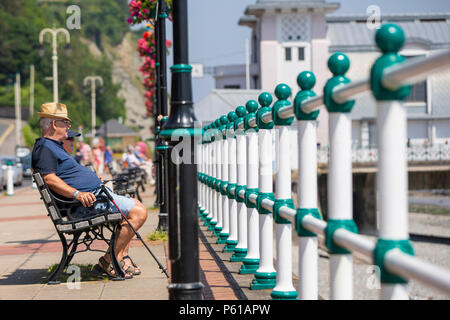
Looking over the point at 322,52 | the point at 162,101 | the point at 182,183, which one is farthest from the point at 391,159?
the point at 322,52

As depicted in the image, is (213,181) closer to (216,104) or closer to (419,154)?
(216,104)

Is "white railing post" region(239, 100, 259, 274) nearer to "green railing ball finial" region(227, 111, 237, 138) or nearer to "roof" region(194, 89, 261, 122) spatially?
"green railing ball finial" region(227, 111, 237, 138)

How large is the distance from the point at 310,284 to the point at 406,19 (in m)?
74.4

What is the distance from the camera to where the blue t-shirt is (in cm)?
671

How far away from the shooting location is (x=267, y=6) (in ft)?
214

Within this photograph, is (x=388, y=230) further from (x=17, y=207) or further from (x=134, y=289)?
(x=17, y=207)

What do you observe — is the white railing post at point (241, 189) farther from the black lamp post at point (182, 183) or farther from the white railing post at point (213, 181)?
the black lamp post at point (182, 183)

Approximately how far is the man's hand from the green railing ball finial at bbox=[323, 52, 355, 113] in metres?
3.41

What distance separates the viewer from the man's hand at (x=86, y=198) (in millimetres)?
6613


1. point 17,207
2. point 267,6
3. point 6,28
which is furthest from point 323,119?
point 6,28

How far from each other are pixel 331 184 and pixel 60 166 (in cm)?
377

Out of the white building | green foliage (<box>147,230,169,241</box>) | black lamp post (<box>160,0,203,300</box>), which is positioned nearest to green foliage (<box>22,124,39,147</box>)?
the white building

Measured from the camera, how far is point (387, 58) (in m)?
2.77

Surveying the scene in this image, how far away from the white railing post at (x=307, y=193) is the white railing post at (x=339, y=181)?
0.64 m
